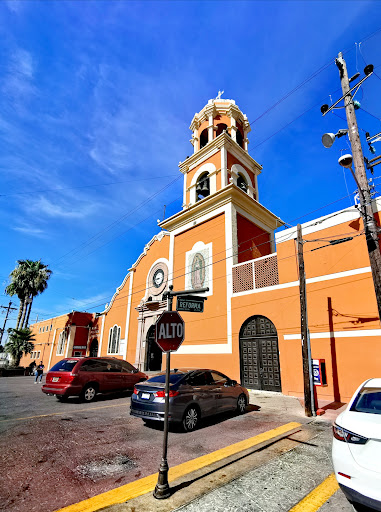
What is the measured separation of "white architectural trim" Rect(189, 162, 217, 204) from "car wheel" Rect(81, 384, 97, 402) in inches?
546

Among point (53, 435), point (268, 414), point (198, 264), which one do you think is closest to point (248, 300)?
point (198, 264)

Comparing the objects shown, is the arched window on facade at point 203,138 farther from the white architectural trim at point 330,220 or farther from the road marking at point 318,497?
the road marking at point 318,497

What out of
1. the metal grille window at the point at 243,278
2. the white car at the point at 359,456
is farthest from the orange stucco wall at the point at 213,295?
the white car at the point at 359,456

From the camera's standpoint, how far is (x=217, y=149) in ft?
64.5

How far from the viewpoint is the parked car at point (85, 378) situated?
376 inches

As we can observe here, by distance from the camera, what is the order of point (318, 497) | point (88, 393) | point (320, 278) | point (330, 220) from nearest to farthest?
point (318, 497) → point (88, 393) → point (320, 278) → point (330, 220)

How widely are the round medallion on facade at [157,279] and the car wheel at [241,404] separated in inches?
530

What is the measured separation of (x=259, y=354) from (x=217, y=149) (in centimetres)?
1412

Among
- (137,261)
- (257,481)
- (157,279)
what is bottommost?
(257,481)

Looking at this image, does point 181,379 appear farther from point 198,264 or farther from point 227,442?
point 198,264

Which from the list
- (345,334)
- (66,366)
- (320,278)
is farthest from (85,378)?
(320,278)

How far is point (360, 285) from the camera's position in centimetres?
1036

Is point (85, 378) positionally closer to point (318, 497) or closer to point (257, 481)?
point (257, 481)

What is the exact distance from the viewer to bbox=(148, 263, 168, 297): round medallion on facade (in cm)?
2183
